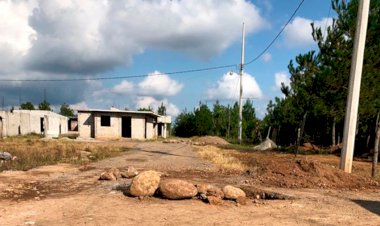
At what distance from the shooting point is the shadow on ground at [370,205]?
805 cm

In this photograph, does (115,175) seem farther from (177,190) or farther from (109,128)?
(109,128)

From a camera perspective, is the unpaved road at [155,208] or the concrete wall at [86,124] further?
the concrete wall at [86,124]

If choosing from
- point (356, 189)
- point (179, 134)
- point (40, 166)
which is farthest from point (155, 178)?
point (179, 134)

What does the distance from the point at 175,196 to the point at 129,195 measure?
3.51 feet

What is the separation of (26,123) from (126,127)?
10273 millimetres

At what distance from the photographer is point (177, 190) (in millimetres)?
8609

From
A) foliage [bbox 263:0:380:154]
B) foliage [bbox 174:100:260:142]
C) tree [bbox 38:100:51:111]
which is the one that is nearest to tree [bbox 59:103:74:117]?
tree [bbox 38:100:51:111]

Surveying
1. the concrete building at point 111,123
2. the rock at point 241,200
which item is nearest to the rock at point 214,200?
the rock at point 241,200

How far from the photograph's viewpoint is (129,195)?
8969 mm

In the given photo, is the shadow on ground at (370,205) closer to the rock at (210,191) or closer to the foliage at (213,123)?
the rock at (210,191)

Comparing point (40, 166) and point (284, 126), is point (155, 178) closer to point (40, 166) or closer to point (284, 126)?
point (40, 166)

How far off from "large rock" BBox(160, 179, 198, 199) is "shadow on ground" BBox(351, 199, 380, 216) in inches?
135

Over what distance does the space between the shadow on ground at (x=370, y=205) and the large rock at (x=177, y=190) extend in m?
3.44

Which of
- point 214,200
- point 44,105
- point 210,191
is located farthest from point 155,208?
point 44,105
